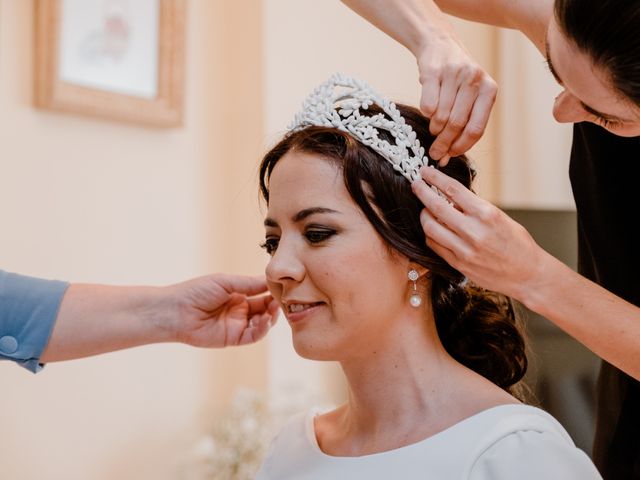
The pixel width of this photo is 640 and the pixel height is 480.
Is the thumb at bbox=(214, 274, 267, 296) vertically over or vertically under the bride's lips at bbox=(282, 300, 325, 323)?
under

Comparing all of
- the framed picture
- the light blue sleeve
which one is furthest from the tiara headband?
the framed picture

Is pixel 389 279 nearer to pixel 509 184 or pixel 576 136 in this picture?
pixel 576 136

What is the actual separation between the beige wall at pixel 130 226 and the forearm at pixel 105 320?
2.03ft

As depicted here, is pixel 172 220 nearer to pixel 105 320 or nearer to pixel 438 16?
pixel 105 320

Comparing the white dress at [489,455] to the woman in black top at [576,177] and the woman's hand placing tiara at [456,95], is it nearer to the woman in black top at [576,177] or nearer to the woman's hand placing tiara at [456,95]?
the woman in black top at [576,177]

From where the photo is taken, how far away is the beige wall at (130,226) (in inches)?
89.4

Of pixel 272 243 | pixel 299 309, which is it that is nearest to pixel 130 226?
pixel 272 243

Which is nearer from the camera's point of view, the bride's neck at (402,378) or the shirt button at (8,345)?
the bride's neck at (402,378)

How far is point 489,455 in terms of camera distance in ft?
4.25

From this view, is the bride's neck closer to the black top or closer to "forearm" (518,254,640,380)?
"forearm" (518,254,640,380)

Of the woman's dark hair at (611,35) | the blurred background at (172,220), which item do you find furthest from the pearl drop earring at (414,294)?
the blurred background at (172,220)

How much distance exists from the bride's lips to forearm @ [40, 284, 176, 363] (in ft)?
1.31

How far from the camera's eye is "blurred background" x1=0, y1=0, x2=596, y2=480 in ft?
7.50

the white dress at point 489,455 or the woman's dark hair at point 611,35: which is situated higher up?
the woman's dark hair at point 611,35
